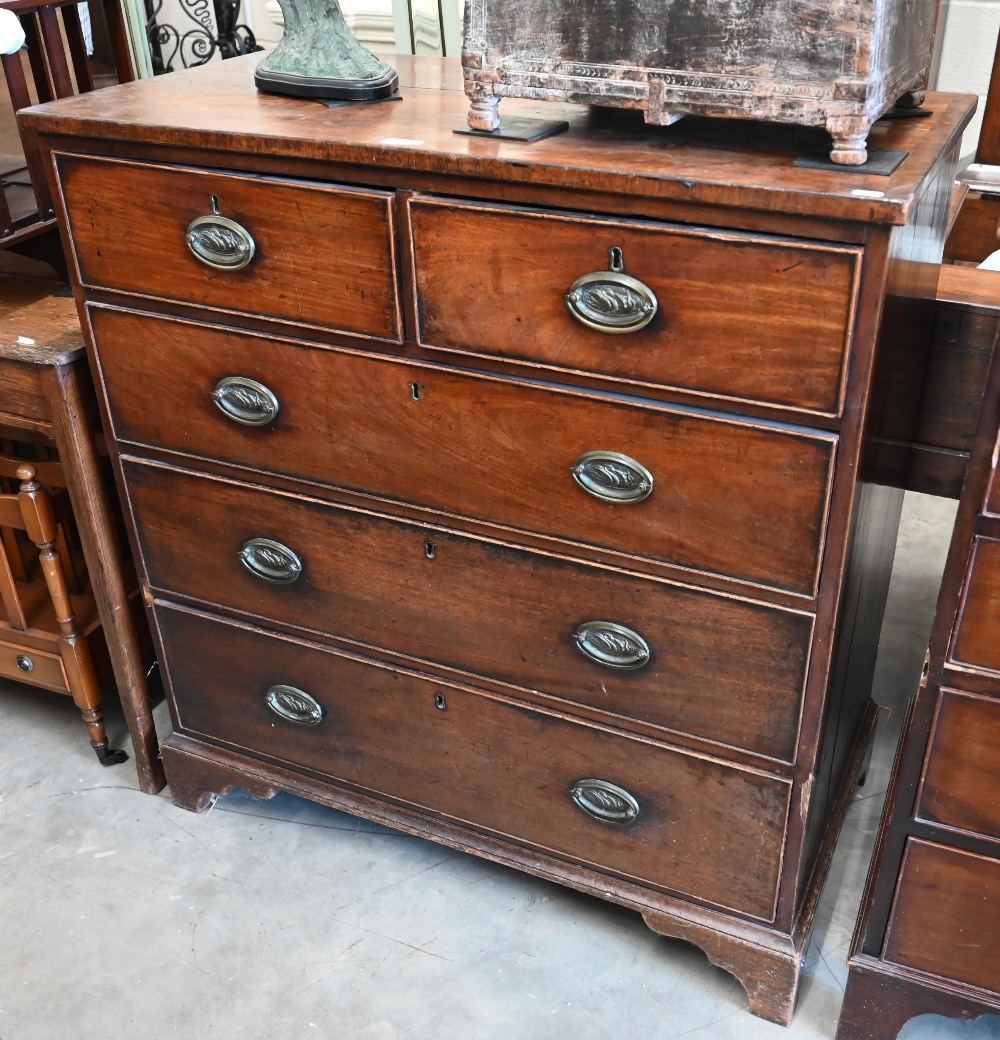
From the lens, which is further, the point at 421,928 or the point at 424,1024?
the point at 421,928

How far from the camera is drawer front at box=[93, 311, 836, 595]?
132 centimetres

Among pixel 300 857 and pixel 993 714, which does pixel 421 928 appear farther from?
pixel 993 714

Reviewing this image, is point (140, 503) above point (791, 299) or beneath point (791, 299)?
beneath

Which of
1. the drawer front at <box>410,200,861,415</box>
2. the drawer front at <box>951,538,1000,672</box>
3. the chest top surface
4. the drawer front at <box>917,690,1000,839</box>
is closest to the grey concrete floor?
the drawer front at <box>917,690,1000,839</box>

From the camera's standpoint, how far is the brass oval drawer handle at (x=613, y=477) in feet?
4.50

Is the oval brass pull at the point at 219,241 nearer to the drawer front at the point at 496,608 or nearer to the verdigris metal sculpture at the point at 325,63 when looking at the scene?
the verdigris metal sculpture at the point at 325,63

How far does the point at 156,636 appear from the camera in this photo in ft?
6.33

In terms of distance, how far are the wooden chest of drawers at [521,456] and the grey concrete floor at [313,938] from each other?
127 mm

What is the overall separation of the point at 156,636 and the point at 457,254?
0.95 metres

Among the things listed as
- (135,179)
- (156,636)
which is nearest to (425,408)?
(135,179)

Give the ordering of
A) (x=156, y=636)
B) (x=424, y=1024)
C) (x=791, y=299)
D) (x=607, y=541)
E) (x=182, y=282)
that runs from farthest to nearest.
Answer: (x=156, y=636), (x=424, y=1024), (x=182, y=282), (x=607, y=541), (x=791, y=299)

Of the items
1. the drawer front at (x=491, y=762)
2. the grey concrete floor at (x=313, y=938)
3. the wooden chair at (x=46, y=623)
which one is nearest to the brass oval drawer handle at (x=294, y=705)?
the drawer front at (x=491, y=762)

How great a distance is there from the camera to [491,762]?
1.74 m

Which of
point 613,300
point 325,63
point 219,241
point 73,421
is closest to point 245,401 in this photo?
point 219,241
